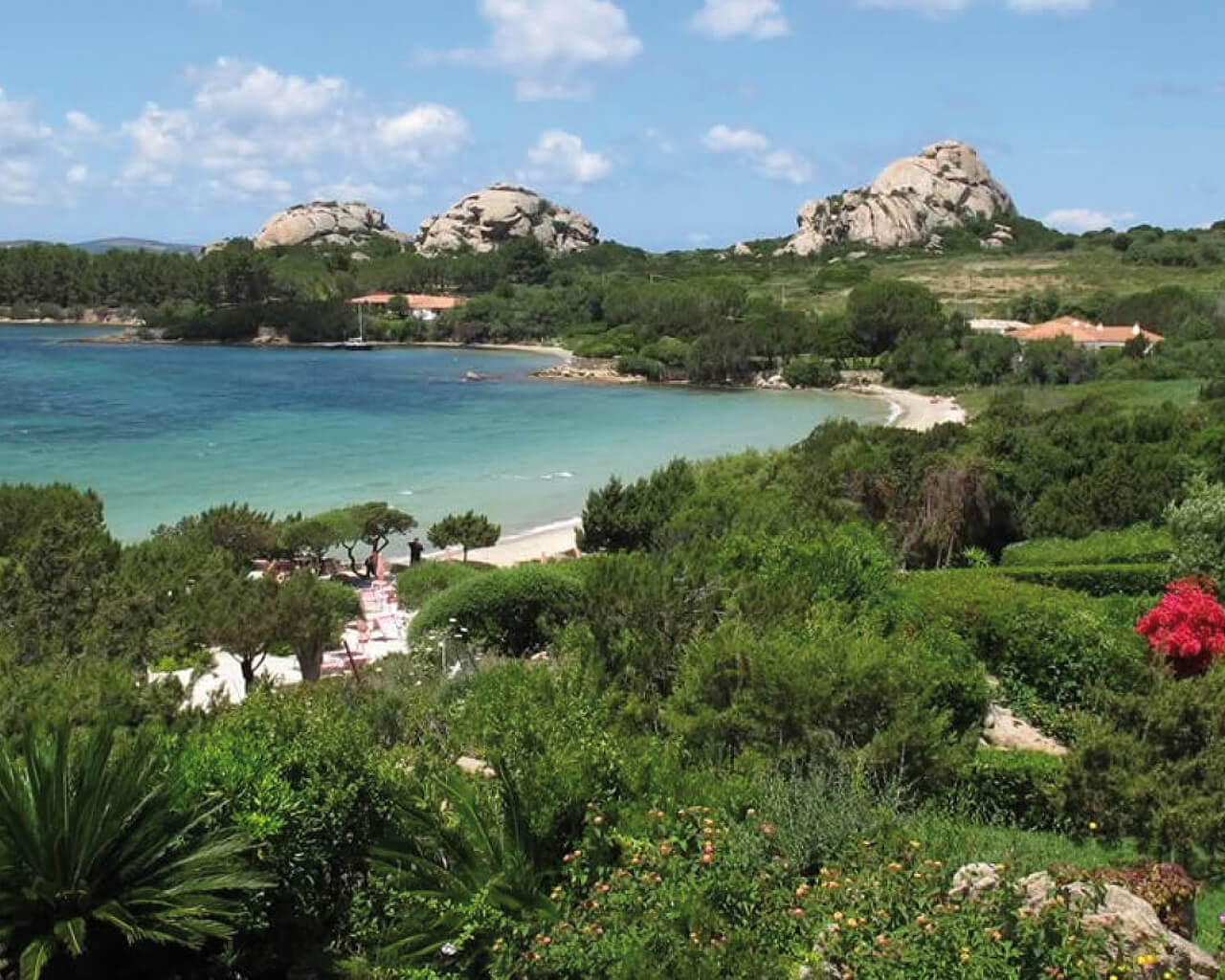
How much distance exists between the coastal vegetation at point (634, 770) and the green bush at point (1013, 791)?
0.13 feet

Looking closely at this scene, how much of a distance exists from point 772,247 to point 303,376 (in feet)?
387

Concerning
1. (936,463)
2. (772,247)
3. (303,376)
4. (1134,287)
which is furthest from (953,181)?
(936,463)

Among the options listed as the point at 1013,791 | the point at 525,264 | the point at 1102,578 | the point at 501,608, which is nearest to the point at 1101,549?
the point at 1102,578

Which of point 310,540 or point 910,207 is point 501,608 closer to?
point 310,540

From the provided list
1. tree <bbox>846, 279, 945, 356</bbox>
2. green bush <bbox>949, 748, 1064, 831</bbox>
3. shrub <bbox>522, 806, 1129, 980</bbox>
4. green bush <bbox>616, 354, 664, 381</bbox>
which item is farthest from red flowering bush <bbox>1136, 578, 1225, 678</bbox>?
green bush <bbox>616, 354, 664, 381</bbox>

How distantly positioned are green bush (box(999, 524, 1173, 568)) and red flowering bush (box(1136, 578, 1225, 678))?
675 centimetres

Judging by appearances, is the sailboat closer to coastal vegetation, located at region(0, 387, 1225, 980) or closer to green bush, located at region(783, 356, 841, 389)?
green bush, located at region(783, 356, 841, 389)

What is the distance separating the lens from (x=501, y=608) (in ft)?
58.8

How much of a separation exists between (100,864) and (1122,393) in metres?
55.3

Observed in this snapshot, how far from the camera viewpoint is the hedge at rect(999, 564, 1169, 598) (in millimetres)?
20109

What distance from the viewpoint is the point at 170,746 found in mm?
7332

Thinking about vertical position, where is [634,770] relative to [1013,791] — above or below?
above

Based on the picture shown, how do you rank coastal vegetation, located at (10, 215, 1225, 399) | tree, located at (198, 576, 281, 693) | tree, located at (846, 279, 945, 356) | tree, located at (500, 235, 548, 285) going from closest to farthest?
tree, located at (198, 576, 281, 693)
coastal vegetation, located at (10, 215, 1225, 399)
tree, located at (846, 279, 945, 356)
tree, located at (500, 235, 548, 285)

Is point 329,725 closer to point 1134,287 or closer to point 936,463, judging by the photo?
point 936,463
